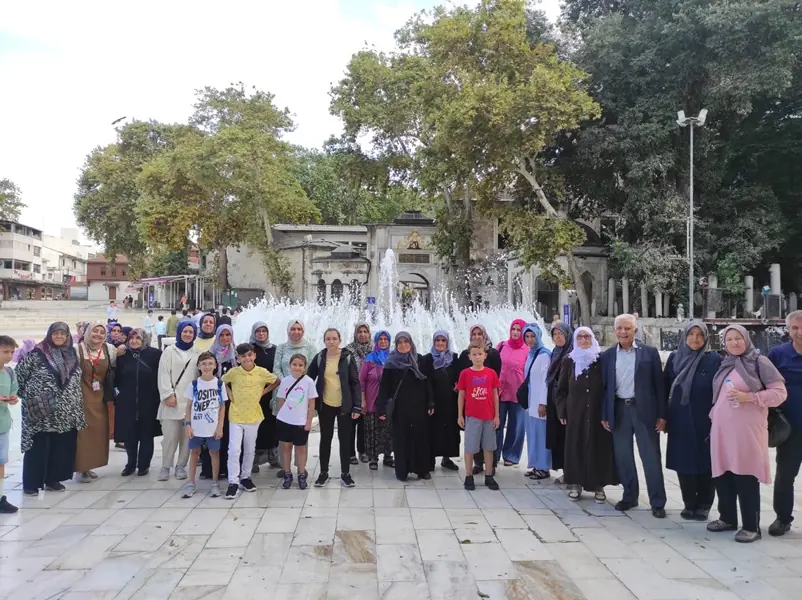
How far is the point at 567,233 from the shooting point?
21.5m

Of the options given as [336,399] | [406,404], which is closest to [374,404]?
[406,404]

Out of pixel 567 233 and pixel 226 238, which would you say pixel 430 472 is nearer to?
pixel 567 233

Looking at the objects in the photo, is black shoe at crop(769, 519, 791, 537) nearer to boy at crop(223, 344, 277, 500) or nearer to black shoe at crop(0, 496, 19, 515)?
boy at crop(223, 344, 277, 500)

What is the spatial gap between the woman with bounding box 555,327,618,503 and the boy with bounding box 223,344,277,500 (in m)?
2.85

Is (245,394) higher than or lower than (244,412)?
higher

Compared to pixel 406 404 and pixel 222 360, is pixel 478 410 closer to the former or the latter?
pixel 406 404

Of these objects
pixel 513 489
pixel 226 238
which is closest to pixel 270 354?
pixel 513 489

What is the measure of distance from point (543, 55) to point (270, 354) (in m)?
19.2

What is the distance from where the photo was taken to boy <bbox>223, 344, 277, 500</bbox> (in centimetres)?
565

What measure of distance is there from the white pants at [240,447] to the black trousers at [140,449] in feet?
4.05

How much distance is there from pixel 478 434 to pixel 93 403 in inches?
151

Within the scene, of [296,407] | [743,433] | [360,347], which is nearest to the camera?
[743,433]

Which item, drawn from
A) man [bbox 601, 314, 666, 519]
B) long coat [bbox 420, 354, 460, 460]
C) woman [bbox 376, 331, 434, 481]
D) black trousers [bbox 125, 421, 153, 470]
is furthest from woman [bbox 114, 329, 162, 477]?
man [bbox 601, 314, 666, 519]

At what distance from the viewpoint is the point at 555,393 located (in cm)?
582
